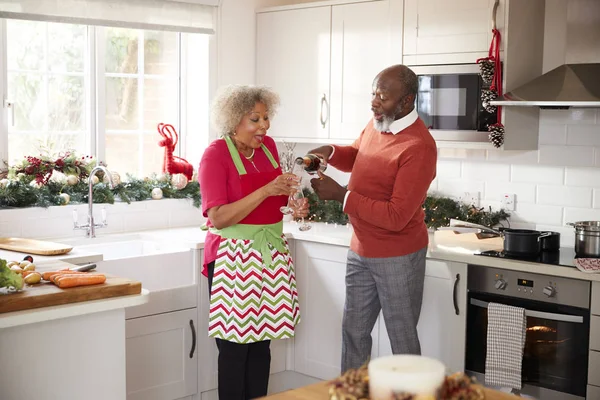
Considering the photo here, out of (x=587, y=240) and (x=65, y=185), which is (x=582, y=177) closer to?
(x=587, y=240)

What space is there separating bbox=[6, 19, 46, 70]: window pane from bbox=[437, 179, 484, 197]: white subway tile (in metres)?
2.23

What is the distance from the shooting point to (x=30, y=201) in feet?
13.5

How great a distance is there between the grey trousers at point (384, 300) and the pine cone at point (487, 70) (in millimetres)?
899

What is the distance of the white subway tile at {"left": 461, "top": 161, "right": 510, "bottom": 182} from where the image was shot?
14.0 feet

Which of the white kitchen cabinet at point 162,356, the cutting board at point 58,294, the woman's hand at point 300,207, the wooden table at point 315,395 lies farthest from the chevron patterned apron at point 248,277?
the wooden table at point 315,395

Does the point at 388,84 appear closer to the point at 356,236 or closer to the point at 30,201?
the point at 356,236

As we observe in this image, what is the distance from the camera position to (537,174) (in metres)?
4.14

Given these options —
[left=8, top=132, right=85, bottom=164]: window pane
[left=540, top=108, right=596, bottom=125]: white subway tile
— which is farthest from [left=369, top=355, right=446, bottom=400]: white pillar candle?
[left=8, top=132, right=85, bottom=164]: window pane

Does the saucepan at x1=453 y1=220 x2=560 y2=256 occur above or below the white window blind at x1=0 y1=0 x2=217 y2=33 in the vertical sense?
below

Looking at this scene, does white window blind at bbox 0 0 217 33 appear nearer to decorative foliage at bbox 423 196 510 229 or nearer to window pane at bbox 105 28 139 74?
window pane at bbox 105 28 139 74

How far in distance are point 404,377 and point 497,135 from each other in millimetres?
2591

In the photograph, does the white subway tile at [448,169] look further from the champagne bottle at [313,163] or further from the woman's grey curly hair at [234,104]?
the woman's grey curly hair at [234,104]

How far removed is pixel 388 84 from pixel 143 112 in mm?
1948

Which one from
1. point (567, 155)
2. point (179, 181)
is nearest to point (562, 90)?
point (567, 155)
